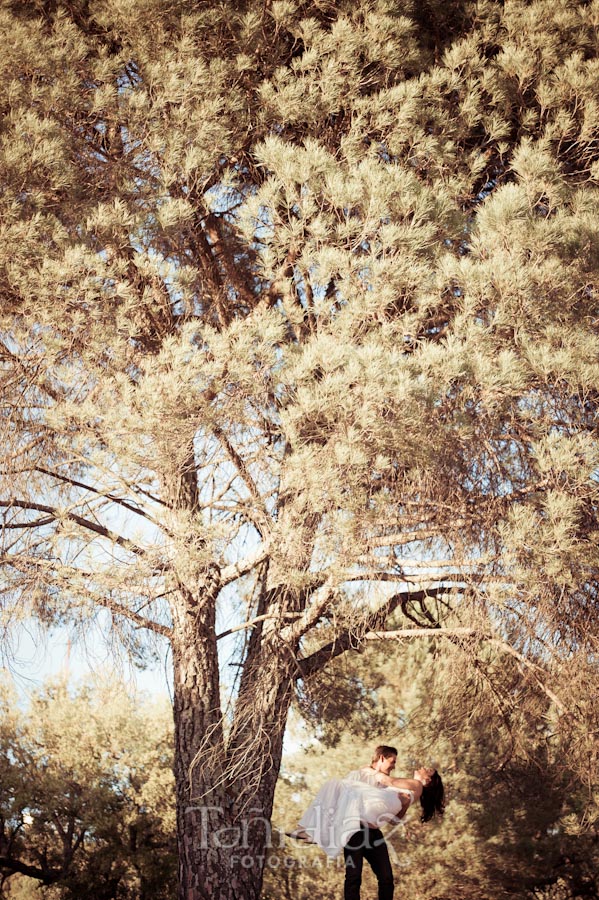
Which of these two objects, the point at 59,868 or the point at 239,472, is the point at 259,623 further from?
the point at 59,868

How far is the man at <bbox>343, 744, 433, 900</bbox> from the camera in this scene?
3553 millimetres

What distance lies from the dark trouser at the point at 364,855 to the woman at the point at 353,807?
4 centimetres

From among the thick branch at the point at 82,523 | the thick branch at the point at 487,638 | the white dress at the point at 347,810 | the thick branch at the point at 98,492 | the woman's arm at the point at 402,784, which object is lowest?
the white dress at the point at 347,810

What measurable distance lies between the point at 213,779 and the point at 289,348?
2.17m

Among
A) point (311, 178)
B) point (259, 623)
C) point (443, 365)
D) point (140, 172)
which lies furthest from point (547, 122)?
point (259, 623)

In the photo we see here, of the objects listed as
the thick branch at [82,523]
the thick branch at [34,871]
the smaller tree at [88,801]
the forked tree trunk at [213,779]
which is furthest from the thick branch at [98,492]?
the thick branch at [34,871]

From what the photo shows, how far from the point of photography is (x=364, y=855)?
3596 millimetres

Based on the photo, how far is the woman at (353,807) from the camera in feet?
11.6

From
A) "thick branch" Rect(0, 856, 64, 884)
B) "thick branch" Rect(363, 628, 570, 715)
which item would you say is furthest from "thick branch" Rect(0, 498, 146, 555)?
"thick branch" Rect(0, 856, 64, 884)

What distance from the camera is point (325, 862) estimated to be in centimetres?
981

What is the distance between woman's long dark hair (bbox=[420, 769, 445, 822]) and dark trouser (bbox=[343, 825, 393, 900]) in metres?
0.43

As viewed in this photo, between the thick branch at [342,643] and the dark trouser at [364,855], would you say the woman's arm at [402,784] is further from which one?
the thick branch at [342,643]

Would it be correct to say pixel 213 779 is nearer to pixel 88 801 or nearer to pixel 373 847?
pixel 373 847

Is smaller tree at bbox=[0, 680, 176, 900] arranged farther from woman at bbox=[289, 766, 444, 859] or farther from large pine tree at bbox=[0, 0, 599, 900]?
woman at bbox=[289, 766, 444, 859]
